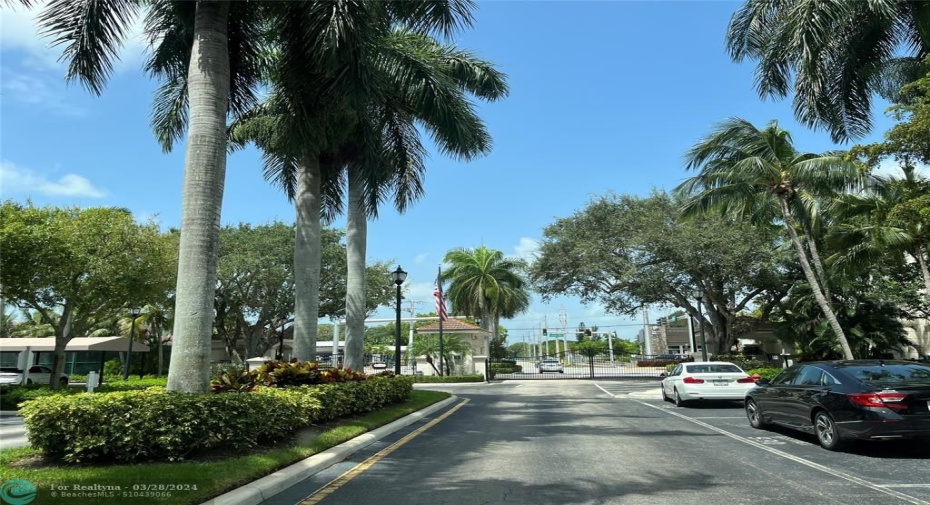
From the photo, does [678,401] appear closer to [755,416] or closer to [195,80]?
[755,416]

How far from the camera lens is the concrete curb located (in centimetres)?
594

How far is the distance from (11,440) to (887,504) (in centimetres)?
1290

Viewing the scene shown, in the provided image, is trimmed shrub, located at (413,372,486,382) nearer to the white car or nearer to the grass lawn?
the white car

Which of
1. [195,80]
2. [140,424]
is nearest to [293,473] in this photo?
[140,424]

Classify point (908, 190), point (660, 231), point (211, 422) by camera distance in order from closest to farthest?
1. point (211, 422)
2. point (908, 190)
3. point (660, 231)

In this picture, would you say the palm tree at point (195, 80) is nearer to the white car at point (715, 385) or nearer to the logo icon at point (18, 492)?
the logo icon at point (18, 492)

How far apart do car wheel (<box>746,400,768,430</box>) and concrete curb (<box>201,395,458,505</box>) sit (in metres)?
7.11

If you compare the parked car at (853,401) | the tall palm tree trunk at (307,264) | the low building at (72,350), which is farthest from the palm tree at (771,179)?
the low building at (72,350)

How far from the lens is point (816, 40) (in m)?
14.4

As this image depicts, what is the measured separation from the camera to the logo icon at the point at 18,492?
5445 mm

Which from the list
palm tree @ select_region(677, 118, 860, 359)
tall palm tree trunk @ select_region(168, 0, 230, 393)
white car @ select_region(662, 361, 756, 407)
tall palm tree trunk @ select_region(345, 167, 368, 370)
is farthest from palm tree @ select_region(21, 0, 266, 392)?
palm tree @ select_region(677, 118, 860, 359)

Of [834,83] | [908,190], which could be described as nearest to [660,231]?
[834,83]

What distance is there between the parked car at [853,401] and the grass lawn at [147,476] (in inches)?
301

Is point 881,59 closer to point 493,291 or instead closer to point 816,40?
point 816,40
